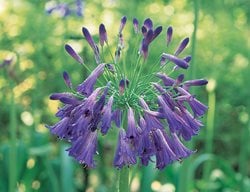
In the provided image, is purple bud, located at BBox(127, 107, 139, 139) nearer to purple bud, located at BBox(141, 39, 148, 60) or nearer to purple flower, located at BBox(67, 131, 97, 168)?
purple flower, located at BBox(67, 131, 97, 168)

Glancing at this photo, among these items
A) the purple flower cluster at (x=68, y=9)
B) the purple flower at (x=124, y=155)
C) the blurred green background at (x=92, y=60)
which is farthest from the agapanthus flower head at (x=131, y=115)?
the blurred green background at (x=92, y=60)

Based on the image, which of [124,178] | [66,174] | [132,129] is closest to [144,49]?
[132,129]

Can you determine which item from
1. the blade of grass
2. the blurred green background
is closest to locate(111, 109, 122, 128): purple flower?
the blade of grass

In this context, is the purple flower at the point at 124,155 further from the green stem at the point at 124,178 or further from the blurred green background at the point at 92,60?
the blurred green background at the point at 92,60

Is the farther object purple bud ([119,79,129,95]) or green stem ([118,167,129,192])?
green stem ([118,167,129,192])

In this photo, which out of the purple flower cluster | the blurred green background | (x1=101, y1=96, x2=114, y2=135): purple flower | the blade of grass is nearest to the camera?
(x1=101, y1=96, x2=114, y2=135): purple flower

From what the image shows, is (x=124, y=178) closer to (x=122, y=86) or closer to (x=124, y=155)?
(x=124, y=155)
